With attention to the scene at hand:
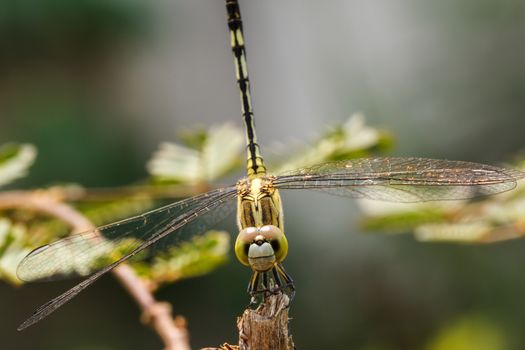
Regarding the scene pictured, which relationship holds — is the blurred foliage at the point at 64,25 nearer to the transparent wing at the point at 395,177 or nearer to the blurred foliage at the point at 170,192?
the blurred foliage at the point at 170,192

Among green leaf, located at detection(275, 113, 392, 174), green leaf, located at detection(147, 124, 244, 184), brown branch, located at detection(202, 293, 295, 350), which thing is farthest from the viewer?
green leaf, located at detection(147, 124, 244, 184)

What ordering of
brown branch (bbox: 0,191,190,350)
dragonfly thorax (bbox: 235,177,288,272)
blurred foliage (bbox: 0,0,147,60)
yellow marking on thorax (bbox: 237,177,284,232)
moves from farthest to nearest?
blurred foliage (bbox: 0,0,147,60)
yellow marking on thorax (bbox: 237,177,284,232)
dragonfly thorax (bbox: 235,177,288,272)
brown branch (bbox: 0,191,190,350)

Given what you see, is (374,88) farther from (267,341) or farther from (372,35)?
(267,341)

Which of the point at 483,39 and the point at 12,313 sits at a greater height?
the point at 483,39

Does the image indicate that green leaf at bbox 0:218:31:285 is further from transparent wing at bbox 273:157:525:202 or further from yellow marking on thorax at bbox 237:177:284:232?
transparent wing at bbox 273:157:525:202

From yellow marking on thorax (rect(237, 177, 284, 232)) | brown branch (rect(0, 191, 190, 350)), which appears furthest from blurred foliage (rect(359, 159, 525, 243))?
brown branch (rect(0, 191, 190, 350))

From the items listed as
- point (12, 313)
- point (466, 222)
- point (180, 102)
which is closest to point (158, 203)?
point (466, 222)
